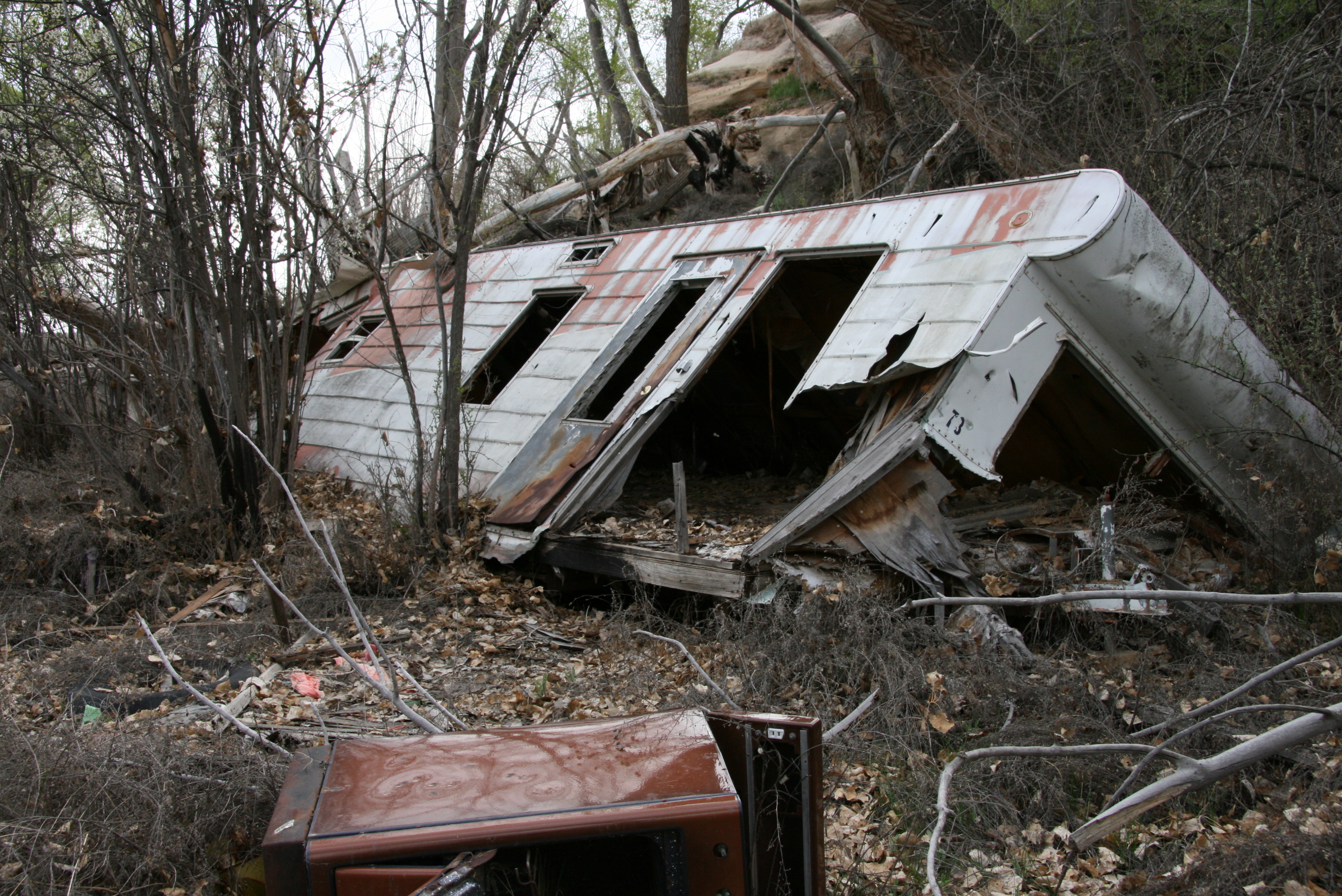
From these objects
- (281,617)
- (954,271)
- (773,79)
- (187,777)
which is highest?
(773,79)

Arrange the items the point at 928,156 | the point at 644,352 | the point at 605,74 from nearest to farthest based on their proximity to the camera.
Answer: the point at 644,352 < the point at 928,156 < the point at 605,74

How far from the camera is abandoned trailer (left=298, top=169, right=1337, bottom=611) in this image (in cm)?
559

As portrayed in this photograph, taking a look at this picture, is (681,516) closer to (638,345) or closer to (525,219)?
(638,345)

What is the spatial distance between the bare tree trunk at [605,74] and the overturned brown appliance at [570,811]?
17.0 metres

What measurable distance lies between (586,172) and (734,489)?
6560 millimetres

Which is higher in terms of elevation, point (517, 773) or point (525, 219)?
point (525, 219)

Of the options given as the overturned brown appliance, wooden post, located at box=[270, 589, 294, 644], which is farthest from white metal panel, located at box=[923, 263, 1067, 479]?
wooden post, located at box=[270, 589, 294, 644]

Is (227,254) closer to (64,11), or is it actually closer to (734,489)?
(64,11)

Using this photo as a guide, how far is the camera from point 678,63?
18.3 m

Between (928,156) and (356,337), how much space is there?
731 cm

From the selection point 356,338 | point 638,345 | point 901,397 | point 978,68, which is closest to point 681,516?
point 901,397

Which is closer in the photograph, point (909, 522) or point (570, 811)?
point (570, 811)

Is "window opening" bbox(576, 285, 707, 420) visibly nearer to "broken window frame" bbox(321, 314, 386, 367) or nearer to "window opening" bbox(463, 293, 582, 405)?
"window opening" bbox(463, 293, 582, 405)

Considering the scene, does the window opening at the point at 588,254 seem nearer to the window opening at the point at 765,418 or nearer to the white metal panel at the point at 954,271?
the window opening at the point at 765,418
